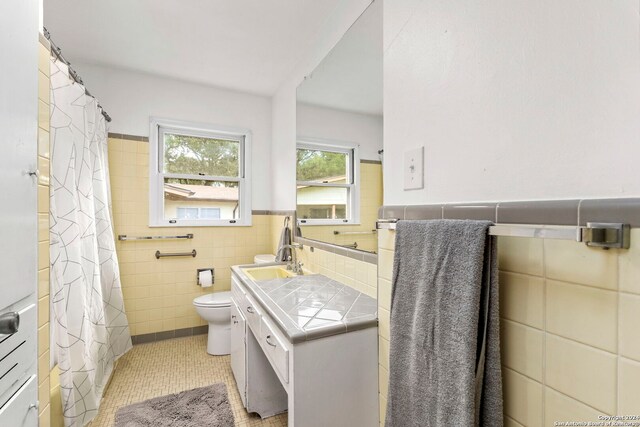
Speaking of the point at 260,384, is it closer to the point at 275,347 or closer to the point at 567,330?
the point at 275,347

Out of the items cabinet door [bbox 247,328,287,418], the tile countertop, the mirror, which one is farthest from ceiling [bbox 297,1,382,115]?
cabinet door [bbox 247,328,287,418]

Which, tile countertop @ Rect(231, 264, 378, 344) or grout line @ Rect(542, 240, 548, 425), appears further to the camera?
tile countertop @ Rect(231, 264, 378, 344)

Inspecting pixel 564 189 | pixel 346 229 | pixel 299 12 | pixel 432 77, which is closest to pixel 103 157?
pixel 299 12

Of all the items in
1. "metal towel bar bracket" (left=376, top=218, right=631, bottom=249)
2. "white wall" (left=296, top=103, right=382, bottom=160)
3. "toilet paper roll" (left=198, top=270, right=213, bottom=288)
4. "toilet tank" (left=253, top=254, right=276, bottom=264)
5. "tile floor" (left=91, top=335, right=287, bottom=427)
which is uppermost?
"white wall" (left=296, top=103, right=382, bottom=160)

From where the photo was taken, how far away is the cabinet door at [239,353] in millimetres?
1682

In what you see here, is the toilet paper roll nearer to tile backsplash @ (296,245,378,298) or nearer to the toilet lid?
the toilet lid

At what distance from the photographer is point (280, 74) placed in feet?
8.37

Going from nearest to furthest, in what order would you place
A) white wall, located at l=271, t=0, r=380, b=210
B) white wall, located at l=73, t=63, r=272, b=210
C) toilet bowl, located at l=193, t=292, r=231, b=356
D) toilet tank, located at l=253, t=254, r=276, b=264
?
white wall, located at l=271, t=0, r=380, b=210
toilet bowl, located at l=193, t=292, r=231, b=356
white wall, located at l=73, t=63, r=272, b=210
toilet tank, located at l=253, t=254, r=276, b=264

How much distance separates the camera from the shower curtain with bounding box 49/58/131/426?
1.46 m

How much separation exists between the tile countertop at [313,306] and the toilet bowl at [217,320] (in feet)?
2.17

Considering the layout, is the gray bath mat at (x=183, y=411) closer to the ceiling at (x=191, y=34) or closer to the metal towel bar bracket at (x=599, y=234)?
the metal towel bar bracket at (x=599, y=234)

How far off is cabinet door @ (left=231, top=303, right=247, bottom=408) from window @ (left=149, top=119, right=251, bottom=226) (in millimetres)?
1227

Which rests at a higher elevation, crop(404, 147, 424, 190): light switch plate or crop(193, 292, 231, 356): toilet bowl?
crop(404, 147, 424, 190): light switch plate

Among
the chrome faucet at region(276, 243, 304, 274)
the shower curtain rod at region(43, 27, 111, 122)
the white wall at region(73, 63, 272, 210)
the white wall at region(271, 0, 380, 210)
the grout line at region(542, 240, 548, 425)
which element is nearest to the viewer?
the grout line at region(542, 240, 548, 425)
